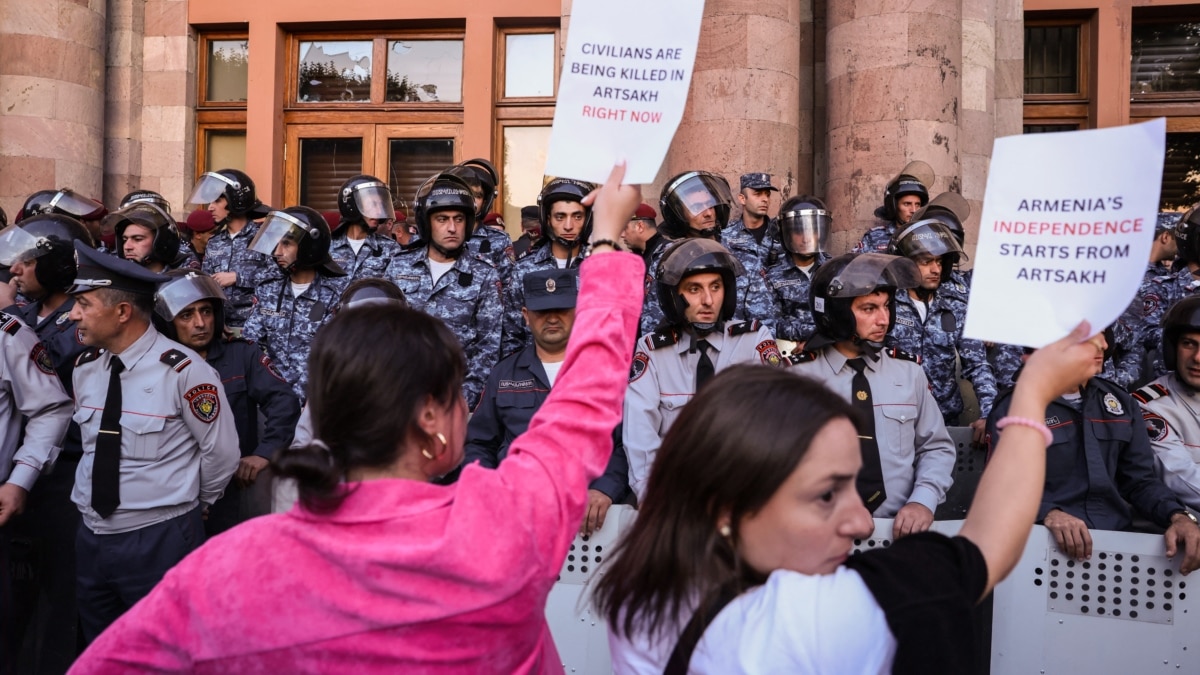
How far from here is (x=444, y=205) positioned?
261 inches

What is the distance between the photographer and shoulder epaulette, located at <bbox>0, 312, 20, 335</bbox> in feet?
15.9

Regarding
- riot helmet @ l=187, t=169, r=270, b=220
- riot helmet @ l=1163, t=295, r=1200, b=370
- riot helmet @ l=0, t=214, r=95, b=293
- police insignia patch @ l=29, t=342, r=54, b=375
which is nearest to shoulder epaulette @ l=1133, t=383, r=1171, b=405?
riot helmet @ l=1163, t=295, r=1200, b=370

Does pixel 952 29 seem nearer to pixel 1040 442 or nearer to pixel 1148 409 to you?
pixel 1148 409

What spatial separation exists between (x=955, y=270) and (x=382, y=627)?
6.41m

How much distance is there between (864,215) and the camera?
29.8ft

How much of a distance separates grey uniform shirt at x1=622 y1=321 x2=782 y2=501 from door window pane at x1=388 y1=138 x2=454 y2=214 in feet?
25.2

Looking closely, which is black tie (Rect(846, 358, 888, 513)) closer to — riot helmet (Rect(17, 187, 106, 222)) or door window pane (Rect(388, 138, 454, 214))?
riot helmet (Rect(17, 187, 106, 222))

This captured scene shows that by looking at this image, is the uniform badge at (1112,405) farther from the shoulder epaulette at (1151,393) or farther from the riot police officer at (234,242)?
the riot police officer at (234,242)

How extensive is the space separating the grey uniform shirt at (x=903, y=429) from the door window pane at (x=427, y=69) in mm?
8337

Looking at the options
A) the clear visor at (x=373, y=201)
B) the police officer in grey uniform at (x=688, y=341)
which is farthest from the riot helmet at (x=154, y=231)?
the police officer in grey uniform at (x=688, y=341)

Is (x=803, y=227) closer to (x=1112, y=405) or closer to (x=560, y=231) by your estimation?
(x=560, y=231)

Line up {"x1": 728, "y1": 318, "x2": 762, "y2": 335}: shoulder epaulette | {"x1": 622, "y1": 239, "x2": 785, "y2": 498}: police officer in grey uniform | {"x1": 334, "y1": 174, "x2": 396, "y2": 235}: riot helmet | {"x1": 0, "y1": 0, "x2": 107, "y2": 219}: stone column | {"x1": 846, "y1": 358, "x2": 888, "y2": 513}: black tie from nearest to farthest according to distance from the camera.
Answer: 1. {"x1": 846, "y1": 358, "x2": 888, "y2": 513}: black tie
2. {"x1": 622, "y1": 239, "x2": 785, "y2": 498}: police officer in grey uniform
3. {"x1": 728, "y1": 318, "x2": 762, "y2": 335}: shoulder epaulette
4. {"x1": 334, "y1": 174, "x2": 396, "y2": 235}: riot helmet
5. {"x1": 0, "y1": 0, "x2": 107, "y2": 219}: stone column

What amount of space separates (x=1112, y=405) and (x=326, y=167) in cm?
962

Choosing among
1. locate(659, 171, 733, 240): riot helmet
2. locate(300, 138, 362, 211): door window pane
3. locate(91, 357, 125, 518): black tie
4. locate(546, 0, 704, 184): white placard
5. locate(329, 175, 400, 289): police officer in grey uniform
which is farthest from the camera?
locate(300, 138, 362, 211): door window pane
